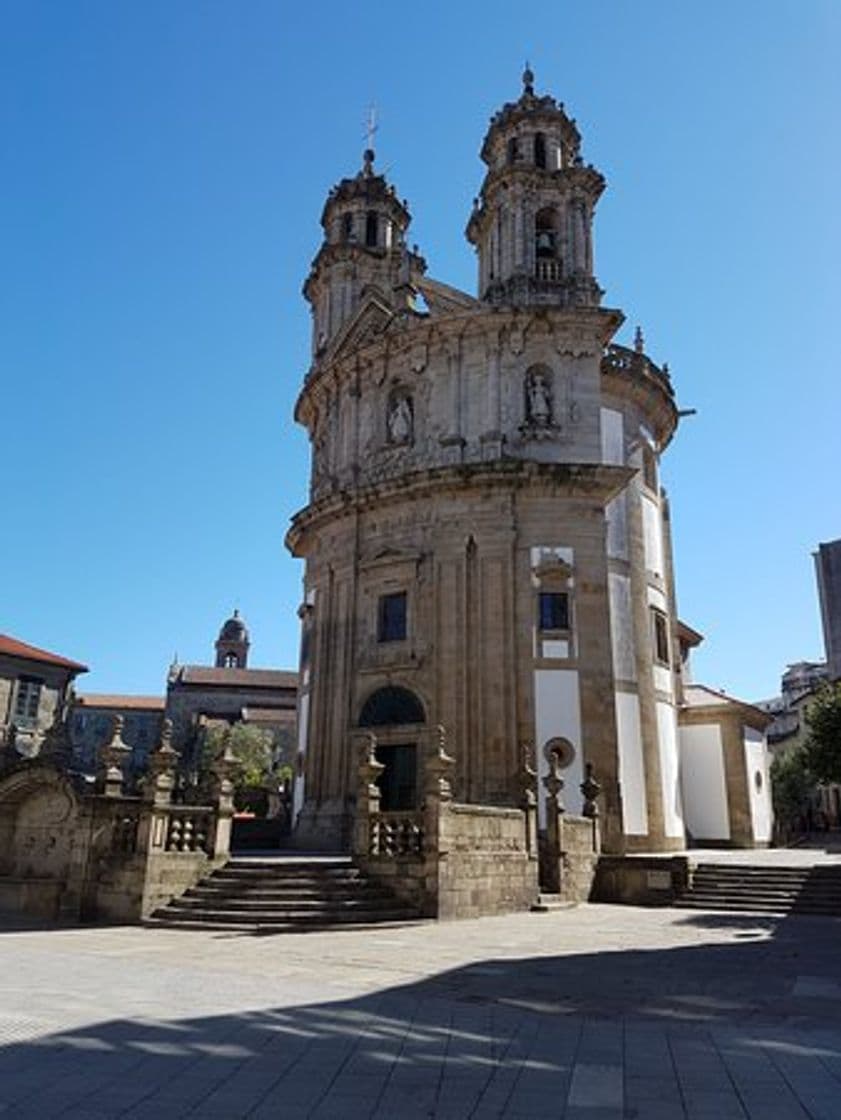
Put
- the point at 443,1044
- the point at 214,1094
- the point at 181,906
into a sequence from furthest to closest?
the point at 181,906 < the point at 443,1044 < the point at 214,1094

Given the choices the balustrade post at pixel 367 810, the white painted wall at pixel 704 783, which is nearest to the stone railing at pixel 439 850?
the balustrade post at pixel 367 810

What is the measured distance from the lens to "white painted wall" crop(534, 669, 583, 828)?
23.5m

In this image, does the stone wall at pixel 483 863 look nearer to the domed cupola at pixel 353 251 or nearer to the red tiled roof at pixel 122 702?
the domed cupola at pixel 353 251

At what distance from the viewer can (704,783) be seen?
2908 centimetres

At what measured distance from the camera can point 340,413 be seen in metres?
31.0

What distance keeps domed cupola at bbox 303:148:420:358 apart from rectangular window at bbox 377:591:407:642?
482 inches

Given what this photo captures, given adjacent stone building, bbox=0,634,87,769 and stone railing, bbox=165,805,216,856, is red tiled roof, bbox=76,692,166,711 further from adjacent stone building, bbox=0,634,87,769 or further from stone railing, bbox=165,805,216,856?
stone railing, bbox=165,805,216,856

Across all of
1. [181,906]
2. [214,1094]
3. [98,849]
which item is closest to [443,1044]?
[214,1094]

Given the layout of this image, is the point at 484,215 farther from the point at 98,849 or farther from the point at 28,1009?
the point at 28,1009

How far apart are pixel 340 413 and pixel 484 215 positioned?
368 inches

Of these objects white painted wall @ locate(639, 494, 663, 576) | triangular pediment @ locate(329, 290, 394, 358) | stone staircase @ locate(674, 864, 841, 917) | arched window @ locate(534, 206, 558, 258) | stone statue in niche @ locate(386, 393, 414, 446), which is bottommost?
stone staircase @ locate(674, 864, 841, 917)

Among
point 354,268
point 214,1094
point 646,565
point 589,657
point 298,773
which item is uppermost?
point 354,268

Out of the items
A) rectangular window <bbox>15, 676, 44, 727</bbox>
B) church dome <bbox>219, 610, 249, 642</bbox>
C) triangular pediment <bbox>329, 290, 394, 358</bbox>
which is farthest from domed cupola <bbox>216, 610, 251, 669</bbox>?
triangular pediment <bbox>329, 290, 394, 358</bbox>

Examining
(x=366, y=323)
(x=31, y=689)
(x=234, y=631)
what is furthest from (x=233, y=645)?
(x=366, y=323)
